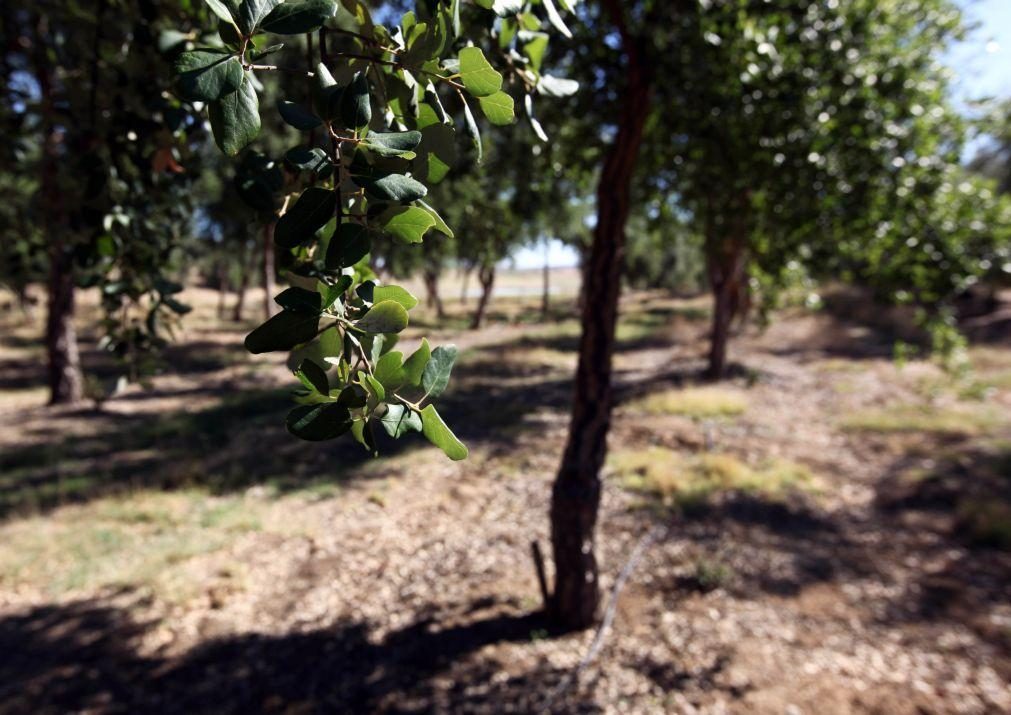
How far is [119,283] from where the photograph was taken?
1859mm

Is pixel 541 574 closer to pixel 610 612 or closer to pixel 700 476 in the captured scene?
pixel 610 612

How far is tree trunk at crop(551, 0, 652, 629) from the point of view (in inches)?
160

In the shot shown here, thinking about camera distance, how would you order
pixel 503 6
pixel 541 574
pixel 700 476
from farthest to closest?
pixel 700 476, pixel 541 574, pixel 503 6

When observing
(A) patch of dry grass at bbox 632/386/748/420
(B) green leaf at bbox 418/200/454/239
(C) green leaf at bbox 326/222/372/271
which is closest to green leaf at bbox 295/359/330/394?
(C) green leaf at bbox 326/222/372/271

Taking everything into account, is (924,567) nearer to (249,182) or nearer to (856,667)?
(856,667)

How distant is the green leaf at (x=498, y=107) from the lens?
0.80 metres

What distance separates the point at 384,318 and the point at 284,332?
0.36 ft

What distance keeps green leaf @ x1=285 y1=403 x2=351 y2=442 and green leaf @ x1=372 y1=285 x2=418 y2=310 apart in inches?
6.0

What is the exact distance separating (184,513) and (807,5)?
8017 millimetres

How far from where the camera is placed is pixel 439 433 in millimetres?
718

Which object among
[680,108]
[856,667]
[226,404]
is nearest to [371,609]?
[856,667]

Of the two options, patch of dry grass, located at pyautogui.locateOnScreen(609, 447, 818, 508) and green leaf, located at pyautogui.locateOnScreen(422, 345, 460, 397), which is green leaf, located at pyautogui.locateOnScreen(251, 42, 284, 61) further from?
patch of dry grass, located at pyautogui.locateOnScreen(609, 447, 818, 508)

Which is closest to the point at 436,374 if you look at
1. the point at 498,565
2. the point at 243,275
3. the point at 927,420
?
the point at 498,565

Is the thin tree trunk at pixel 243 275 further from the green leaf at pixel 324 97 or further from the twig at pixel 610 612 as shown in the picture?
the green leaf at pixel 324 97
